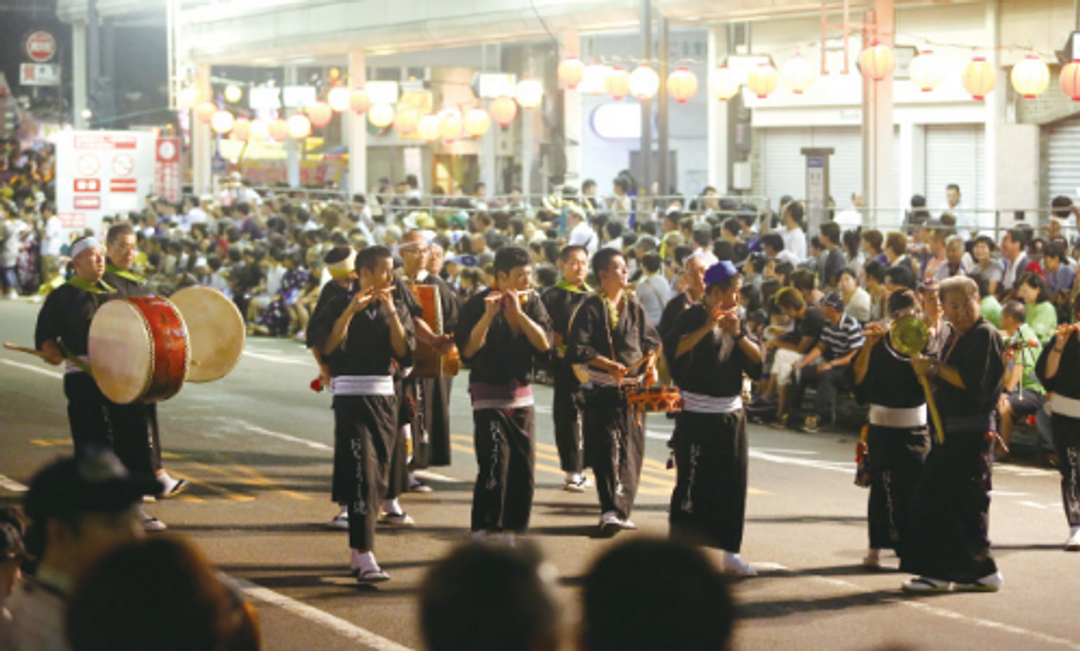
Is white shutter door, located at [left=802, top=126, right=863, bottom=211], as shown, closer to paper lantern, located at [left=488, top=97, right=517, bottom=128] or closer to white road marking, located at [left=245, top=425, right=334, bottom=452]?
paper lantern, located at [left=488, top=97, right=517, bottom=128]

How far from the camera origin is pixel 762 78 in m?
21.7

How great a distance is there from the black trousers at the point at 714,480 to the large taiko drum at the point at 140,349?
327 cm

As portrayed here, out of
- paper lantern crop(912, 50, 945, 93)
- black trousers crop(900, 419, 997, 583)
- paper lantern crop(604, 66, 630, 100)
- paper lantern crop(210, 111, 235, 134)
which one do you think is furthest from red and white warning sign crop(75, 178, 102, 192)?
black trousers crop(900, 419, 997, 583)

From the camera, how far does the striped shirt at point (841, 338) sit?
50.3ft

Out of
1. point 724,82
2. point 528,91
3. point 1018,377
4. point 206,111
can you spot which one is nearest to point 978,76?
point 724,82

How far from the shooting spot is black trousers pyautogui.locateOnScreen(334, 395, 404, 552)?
29.7 feet

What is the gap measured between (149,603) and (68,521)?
128cm

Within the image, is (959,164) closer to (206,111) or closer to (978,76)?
(978,76)

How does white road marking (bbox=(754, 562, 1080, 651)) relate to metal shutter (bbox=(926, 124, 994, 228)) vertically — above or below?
below

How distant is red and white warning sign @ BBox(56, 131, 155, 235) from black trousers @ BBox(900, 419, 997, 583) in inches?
924

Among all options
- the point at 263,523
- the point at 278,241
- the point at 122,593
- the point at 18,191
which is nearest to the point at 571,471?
the point at 263,523

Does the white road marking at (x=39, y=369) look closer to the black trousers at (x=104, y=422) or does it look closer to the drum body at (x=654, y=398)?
the black trousers at (x=104, y=422)

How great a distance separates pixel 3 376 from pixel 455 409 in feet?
20.2

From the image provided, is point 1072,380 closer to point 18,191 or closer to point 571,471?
point 571,471
